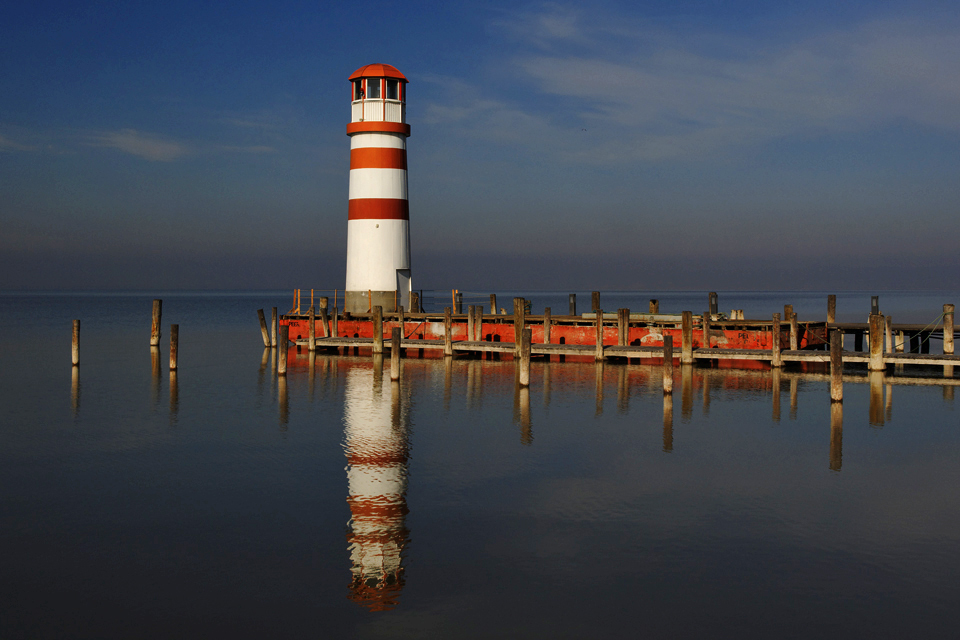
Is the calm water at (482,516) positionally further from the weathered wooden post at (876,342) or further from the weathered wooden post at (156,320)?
the weathered wooden post at (156,320)

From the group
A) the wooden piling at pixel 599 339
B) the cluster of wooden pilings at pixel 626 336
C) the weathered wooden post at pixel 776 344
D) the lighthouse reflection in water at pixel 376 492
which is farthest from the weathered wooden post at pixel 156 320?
the weathered wooden post at pixel 776 344

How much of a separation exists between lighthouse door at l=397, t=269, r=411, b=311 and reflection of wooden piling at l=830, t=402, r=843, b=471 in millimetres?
19870

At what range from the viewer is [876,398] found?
2633 centimetres

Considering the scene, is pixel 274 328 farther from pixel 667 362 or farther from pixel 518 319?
pixel 667 362

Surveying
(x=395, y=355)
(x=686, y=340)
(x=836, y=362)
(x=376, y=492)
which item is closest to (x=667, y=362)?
(x=836, y=362)

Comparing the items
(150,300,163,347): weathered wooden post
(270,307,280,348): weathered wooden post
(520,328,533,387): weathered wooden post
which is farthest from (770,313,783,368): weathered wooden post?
(150,300,163,347): weathered wooden post

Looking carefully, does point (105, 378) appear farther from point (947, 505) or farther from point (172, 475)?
point (947, 505)

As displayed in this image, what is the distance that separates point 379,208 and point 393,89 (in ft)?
17.2

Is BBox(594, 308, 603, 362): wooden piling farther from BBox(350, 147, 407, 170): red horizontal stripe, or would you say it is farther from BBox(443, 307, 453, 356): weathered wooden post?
BBox(350, 147, 407, 170): red horizontal stripe

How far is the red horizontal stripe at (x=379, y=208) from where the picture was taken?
36906 mm

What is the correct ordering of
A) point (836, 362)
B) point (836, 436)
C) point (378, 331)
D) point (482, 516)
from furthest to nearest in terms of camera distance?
point (378, 331)
point (836, 362)
point (836, 436)
point (482, 516)

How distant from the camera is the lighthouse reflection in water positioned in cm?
1104

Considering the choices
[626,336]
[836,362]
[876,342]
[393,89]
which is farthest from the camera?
[393,89]

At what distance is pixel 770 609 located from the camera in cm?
1020
